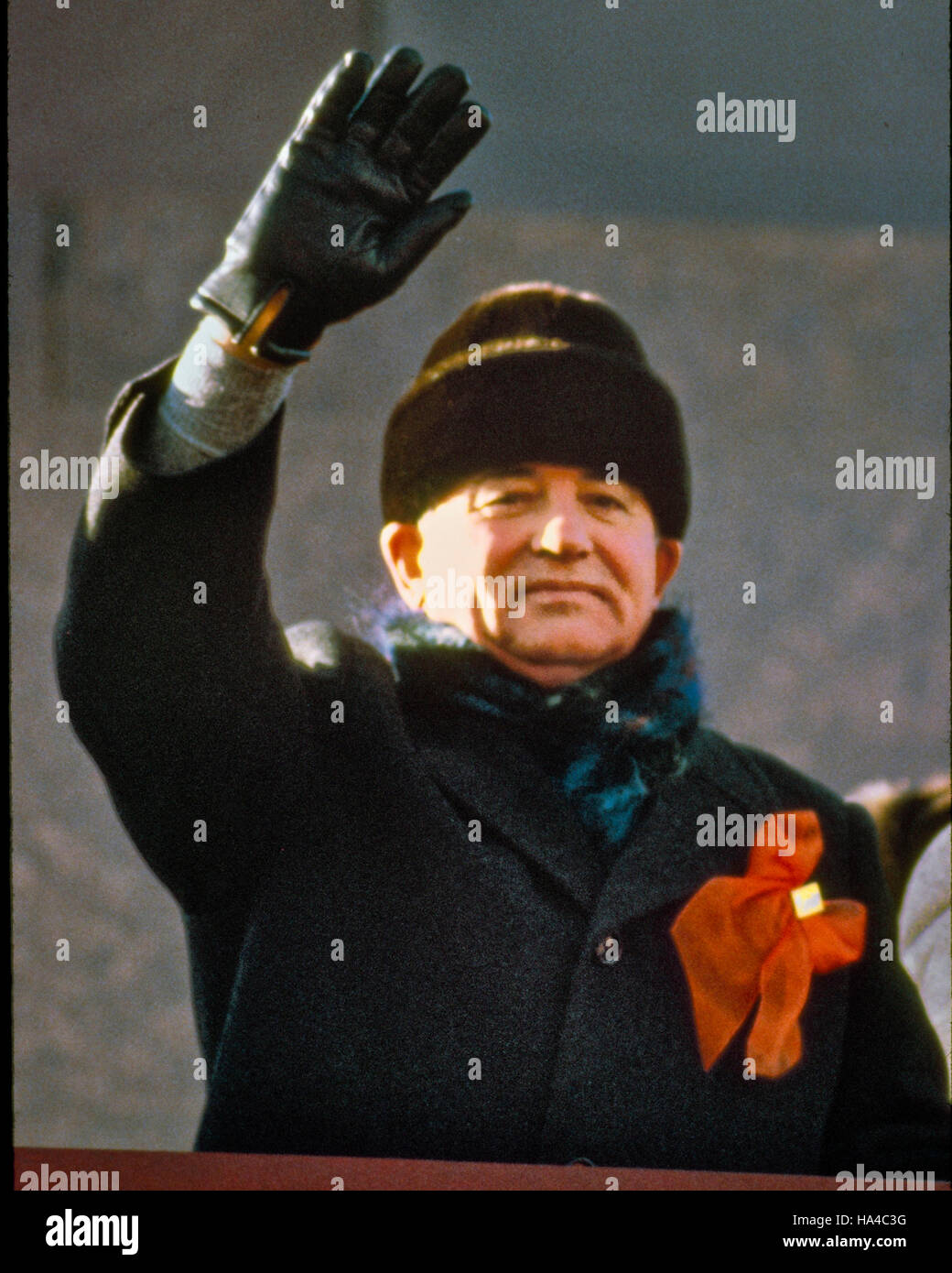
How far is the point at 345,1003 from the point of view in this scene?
1124 millimetres

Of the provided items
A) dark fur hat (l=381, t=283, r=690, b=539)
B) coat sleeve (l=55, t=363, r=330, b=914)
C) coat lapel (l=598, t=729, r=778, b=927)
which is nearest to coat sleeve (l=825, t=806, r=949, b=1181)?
coat lapel (l=598, t=729, r=778, b=927)

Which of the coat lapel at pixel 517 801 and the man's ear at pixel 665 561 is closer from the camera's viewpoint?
the coat lapel at pixel 517 801

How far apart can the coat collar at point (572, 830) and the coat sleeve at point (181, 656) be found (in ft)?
0.54

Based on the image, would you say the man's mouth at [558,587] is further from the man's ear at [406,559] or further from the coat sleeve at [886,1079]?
the coat sleeve at [886,1079]

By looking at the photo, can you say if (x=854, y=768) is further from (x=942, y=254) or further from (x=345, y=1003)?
(x=345, y=1003)

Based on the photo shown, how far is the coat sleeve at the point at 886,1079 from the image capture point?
3.86 feet

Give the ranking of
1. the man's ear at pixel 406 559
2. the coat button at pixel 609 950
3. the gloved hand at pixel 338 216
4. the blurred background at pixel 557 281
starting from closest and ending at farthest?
the gloved hand at pixel 338 216, the coat button at pixel 609 950, the man's ear at pixel 406 559, the blurred background at pixel 557 281

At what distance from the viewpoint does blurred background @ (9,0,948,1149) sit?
1374 mm

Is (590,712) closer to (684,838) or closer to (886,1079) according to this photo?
(684,838)

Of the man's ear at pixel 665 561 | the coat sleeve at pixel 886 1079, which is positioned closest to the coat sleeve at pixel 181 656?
the man's ear at pixel 665 561

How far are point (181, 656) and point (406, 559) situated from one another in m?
0.30

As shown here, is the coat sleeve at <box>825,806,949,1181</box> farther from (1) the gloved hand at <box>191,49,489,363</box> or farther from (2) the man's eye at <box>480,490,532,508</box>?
(1) the gloved hand at <box>191,49,489,363</box>

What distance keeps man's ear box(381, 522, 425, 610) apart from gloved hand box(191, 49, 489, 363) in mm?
279
